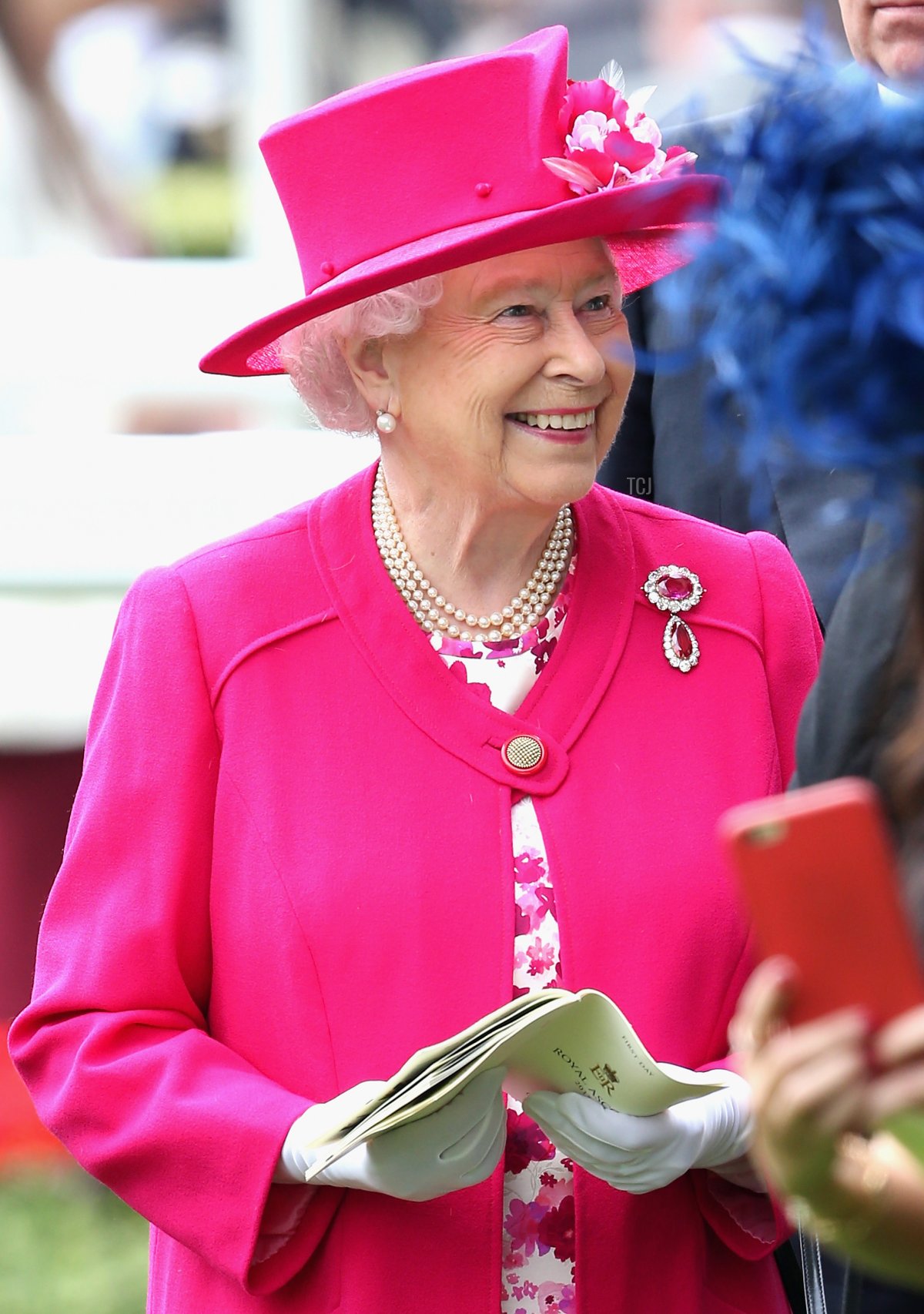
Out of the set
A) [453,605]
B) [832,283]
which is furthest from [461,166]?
[832,283]

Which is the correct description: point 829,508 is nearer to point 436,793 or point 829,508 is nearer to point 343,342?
point 436,793

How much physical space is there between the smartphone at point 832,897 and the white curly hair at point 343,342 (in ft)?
3.73

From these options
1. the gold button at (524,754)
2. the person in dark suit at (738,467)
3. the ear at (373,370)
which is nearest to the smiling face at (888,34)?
the person in dark suit at (738,467)

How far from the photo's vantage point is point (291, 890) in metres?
2.20

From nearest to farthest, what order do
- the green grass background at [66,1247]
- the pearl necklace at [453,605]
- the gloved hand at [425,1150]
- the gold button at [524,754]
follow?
the gloved hand at [425,1150] → the gold button at [524,754] → the pearl necklace at [453,605] → the green grass background at [66,1247]

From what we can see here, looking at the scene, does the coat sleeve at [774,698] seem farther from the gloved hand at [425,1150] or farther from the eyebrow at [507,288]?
the eyebrow at [507,288]

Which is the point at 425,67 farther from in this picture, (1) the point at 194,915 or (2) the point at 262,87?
(2) the point at 262,87

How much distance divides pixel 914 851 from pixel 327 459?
358 centimetres

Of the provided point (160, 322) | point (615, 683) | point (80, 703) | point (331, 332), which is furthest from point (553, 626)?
point (160, 322)

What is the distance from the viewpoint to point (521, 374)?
2277 mm

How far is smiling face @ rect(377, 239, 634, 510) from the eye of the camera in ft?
7.49

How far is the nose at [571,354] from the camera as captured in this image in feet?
7.46

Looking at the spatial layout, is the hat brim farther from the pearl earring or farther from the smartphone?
the smartphone

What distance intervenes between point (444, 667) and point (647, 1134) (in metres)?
0.63
